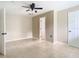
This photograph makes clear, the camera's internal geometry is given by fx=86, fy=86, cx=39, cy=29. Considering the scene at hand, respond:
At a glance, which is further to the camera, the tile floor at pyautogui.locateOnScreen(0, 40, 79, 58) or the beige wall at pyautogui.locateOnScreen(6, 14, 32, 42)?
the beige wall at pyautogui.locateOnScreen(6, 14, 32, 42)

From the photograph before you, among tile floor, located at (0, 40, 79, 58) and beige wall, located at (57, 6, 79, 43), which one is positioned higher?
beige wall, located at (57, 6, 79, 43)

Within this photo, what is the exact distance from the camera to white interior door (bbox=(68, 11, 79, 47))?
5.27m

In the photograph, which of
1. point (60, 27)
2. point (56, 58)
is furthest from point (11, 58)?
point (60, 27)

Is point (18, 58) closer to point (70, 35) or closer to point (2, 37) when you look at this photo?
point (2, 37)

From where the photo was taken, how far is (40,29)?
823 centimetres

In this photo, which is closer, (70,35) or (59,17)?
(70,35)

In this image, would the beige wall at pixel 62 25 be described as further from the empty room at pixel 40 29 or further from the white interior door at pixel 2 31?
the white interior door at pixel 2 31

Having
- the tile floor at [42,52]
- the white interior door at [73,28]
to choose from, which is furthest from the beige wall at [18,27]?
the white interior door at [73,28]

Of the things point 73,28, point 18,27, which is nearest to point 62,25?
point 73,28

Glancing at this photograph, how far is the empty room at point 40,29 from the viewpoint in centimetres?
377

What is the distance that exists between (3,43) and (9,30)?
13.5 ft

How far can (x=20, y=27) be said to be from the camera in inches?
332

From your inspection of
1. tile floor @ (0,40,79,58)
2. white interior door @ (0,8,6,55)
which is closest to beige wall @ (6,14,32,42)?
tile floor @ (0,40,79,58)

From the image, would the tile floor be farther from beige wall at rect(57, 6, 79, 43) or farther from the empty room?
beige wall at rect(57, 6, 79, 43)
